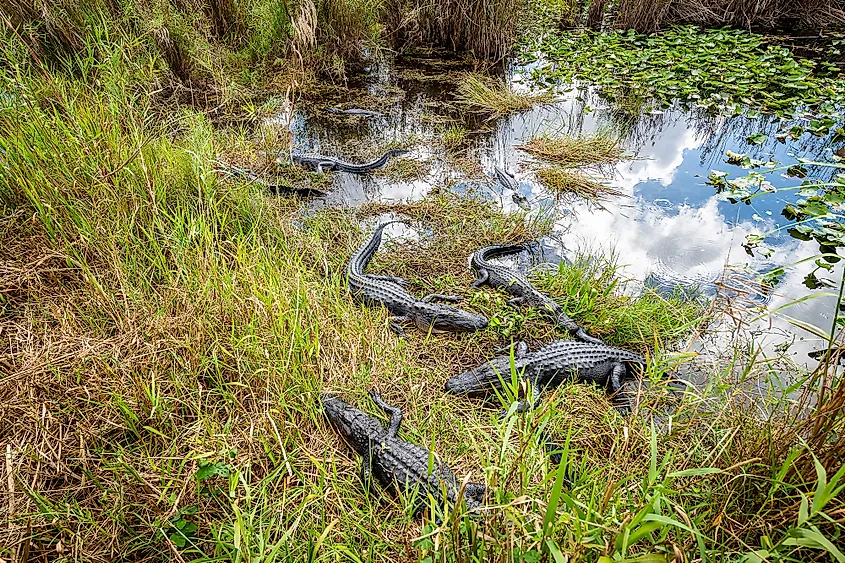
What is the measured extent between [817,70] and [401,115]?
21.3ft

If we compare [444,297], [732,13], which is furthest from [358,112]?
[732,13]

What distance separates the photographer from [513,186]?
494 cm

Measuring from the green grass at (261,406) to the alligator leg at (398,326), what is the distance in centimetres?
10

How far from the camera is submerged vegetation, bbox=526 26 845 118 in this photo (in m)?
6.27

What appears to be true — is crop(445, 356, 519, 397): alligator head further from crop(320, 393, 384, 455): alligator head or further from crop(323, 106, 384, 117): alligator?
crop(323, 106, 384, 117): alligator

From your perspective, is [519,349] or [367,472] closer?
[367,472]

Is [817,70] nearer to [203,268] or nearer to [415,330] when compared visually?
[415,330]

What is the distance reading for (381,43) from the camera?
8.51m

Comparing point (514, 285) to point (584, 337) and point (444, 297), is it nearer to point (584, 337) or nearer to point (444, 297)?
point (444, 297)

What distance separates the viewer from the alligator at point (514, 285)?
327cm

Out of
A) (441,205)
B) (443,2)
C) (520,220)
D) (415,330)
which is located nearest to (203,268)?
(415,330)

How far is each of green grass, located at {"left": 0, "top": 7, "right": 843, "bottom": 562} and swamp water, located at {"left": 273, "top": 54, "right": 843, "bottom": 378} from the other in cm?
Answer: 47

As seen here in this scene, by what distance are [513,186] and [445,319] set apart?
2.26 meters

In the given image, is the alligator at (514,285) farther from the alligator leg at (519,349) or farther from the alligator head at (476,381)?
the alligator head at (476,381)
